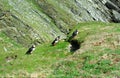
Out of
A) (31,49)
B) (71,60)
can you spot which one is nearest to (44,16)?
(31,49)

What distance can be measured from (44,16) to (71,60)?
50055 mm

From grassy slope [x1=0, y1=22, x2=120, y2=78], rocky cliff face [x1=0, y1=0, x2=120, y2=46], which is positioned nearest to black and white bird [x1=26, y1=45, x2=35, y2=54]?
grassy slope [x1=0, y1=22, x2=120, y2=78]

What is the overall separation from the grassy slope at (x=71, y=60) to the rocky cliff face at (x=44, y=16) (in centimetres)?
2231

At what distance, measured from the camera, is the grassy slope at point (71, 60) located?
43875mm

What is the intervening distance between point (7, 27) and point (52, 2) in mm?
29841

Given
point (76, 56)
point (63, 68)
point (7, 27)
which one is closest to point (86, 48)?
point (76, 56)

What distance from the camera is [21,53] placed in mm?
57438

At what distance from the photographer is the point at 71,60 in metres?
48.8

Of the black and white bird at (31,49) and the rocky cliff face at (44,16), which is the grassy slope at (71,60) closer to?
the black and white bird at (31,49)

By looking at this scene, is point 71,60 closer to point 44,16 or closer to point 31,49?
point 31,49

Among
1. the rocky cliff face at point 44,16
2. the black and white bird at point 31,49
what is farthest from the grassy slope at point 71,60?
the rocky cliff face at point 44,16

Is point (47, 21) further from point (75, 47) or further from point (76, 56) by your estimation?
point (76, 56)

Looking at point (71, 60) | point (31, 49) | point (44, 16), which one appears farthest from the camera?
point (44, 16)

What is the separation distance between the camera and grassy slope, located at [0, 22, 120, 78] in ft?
144
